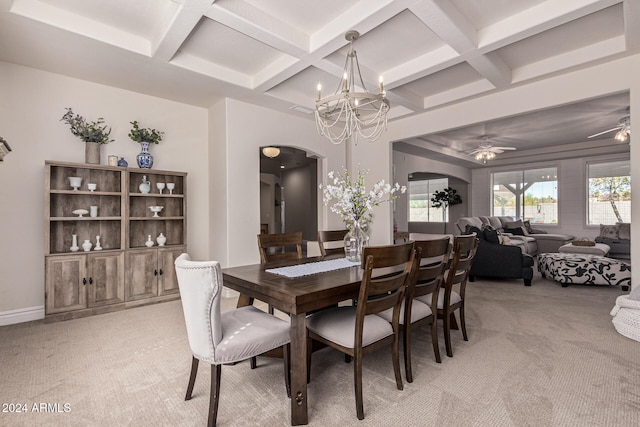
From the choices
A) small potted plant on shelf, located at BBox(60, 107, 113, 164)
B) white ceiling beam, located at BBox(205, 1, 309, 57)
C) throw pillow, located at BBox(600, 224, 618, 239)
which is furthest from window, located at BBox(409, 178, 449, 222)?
small potted plant on shelf, located at BBox(60, 107, 113, 164)

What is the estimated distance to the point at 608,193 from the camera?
8141mm

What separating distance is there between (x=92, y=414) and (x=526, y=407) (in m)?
2.48

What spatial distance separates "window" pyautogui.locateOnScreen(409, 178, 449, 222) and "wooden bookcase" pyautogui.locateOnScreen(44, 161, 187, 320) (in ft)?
29.2

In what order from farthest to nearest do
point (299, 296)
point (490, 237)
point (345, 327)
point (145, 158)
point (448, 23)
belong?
point (490, 237) < point (145, 158) < point (448, 23) < point (345, 327) < point (299, 296)

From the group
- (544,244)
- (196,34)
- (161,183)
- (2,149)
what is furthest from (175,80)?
(544,244)

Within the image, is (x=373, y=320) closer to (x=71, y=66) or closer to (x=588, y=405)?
(x=588, y=405)

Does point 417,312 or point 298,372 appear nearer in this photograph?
point 298,372

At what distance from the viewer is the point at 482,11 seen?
108 inches

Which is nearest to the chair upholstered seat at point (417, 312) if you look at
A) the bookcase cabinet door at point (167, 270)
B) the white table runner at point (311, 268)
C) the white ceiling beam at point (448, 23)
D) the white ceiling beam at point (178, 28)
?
the white table runner at point (311, 268)

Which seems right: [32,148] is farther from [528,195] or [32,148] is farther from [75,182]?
[528,195]

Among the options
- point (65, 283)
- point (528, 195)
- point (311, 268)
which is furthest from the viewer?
point (528, 195)

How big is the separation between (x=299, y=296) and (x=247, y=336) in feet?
1.30

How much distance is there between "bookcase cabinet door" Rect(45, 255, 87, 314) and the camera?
127 inches

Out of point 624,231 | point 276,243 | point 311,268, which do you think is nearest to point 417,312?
point 311,268
